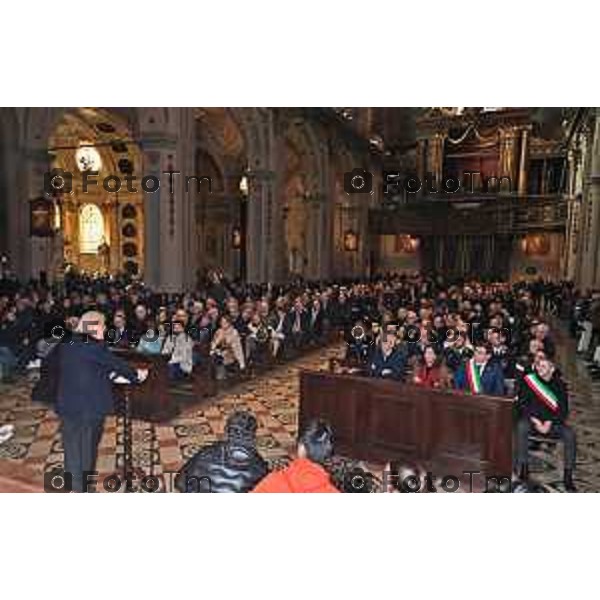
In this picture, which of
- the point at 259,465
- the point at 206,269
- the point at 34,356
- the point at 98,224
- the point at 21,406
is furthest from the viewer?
the point at 206,269

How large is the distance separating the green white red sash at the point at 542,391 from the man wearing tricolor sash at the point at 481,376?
315 mm

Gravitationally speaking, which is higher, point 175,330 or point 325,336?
point 175,330

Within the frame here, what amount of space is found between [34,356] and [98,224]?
17.7 m

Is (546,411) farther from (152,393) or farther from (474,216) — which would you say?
(474,216)

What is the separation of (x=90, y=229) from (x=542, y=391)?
24.4 metres

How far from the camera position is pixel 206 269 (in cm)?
2784

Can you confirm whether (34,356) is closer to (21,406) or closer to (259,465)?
(21,406)

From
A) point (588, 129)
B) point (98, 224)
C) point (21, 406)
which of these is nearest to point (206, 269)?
point (98, 224)

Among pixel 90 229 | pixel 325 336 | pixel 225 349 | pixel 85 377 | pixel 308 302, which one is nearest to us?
pixel 85 377

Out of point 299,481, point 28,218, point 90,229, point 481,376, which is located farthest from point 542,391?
point 90,229

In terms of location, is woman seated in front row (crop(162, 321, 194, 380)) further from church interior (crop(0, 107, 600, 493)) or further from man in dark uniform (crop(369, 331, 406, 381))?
man in dark uniform (crop(369, 331, 406, 381))

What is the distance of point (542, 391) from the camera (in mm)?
5457

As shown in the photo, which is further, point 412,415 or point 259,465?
point 412,415

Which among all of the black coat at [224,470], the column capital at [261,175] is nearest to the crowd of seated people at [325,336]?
the black coat at [224,470]
